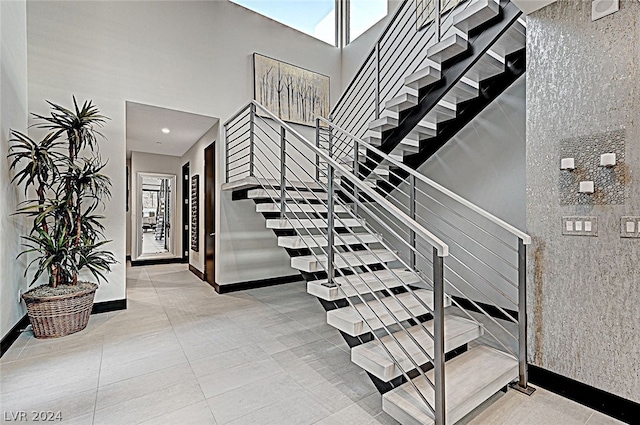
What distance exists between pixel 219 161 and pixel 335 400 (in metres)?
3.78

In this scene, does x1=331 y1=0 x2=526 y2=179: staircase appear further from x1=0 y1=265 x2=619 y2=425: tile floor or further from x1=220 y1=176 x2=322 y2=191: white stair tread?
x1=0 y1=265 x2=619 y2=425: tile floor

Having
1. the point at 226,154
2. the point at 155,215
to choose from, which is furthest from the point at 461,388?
the point at 155,215

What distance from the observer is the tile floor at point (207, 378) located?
1.91 metres

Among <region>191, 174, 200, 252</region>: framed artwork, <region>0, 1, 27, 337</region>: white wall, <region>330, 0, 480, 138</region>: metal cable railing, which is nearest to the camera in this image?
<region>0, 1, 27, 337</region>: white wall

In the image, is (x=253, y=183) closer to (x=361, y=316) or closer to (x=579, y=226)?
(x=361, y=316)

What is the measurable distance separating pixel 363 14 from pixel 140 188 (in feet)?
21.0

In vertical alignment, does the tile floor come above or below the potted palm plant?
below

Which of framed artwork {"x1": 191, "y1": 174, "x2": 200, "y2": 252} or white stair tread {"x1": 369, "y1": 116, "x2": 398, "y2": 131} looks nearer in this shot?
white stair tread {"x1": 369, "y1": 116, "x2": 398, "y2": 131}

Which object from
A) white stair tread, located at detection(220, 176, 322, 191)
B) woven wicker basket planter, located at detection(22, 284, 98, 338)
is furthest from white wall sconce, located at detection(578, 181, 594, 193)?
woven wicker basket planter, located at detection(22, 284, 98, 338)

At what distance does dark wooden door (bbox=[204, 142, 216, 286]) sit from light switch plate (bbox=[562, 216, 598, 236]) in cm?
444

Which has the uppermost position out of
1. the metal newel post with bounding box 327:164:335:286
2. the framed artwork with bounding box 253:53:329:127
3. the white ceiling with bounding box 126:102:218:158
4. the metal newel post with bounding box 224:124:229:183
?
the framed artwork with bounding box 253:53:329:127

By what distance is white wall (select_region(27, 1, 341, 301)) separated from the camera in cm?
364

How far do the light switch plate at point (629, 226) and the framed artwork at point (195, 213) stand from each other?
5.93m

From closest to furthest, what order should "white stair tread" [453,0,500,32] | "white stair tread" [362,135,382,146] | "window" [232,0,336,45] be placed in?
"white stair tread" [453,0,500,32] < "white stair tread" [362,135,382,146] < "window" [232,0,336,45]
